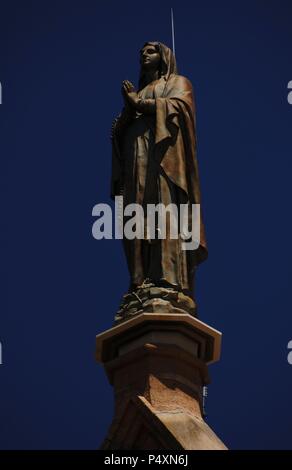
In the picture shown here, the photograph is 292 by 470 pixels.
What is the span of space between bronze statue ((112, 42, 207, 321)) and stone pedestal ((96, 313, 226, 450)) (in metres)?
0.26

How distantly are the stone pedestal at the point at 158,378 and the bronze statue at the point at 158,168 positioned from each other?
0.87 feet

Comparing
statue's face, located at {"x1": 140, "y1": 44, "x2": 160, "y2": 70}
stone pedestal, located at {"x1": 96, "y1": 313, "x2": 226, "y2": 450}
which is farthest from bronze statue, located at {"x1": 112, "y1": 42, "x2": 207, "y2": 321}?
stone pedestal, located at {"x1": 96, "y1": 313, "x2": 226, "y2": 450}

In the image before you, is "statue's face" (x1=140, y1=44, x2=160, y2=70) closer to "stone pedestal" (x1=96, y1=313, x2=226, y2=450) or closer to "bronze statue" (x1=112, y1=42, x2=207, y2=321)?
"bronze statue" (x1=112, y1=42, x2=207, y2=321)

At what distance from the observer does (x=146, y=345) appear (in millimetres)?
18266

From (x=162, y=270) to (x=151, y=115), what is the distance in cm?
Answer: 241

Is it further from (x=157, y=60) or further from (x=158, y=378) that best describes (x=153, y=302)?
(x=157, y=60)

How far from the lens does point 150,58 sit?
21.0m

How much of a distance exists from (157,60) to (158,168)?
2.21 m

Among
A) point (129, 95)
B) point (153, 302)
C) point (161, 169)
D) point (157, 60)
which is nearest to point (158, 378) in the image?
point (153, 302)

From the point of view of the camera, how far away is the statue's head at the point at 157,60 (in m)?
21.0

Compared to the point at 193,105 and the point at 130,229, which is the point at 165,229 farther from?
the point at 193,105

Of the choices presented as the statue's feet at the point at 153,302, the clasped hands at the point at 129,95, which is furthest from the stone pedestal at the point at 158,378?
the clasped hands at the point at 129,95

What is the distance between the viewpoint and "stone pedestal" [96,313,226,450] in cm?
1741
